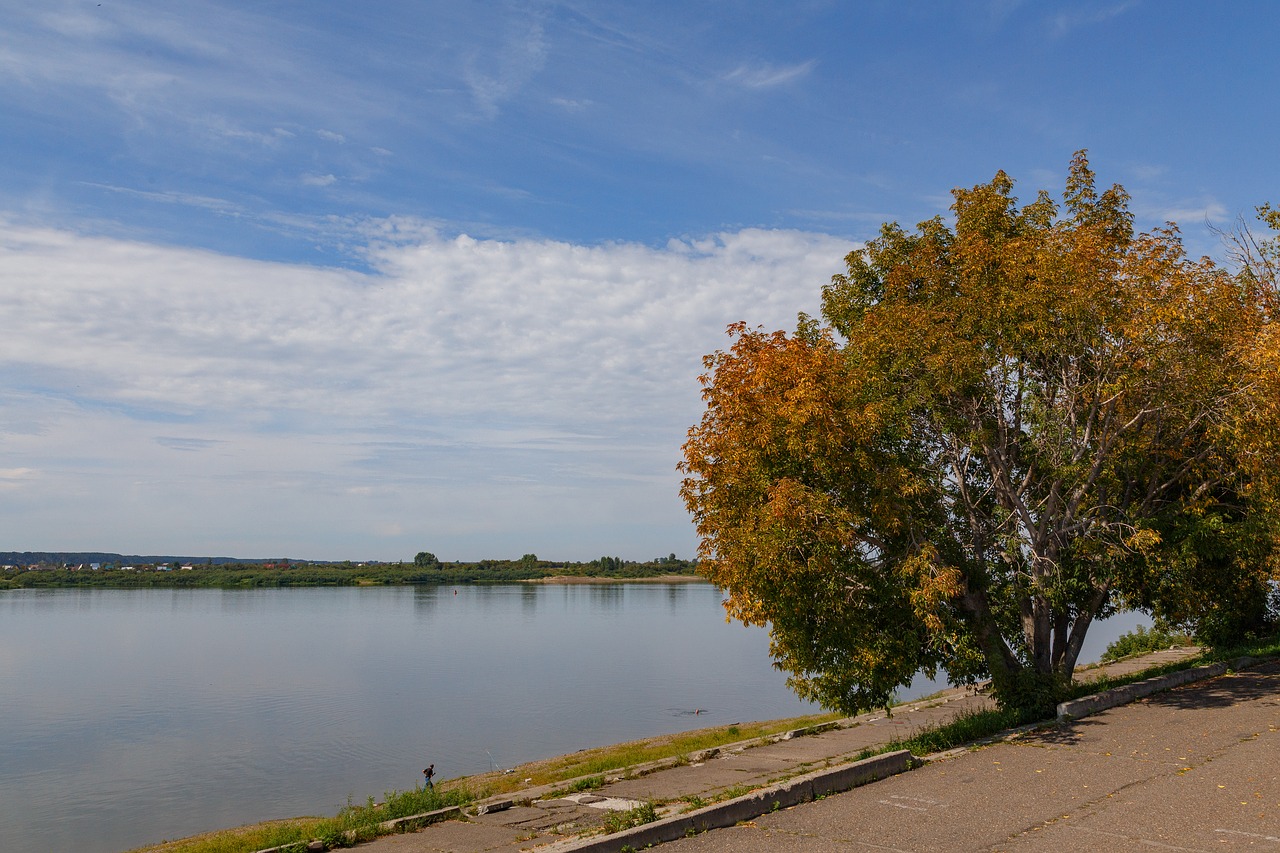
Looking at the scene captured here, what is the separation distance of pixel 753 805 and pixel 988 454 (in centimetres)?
1031

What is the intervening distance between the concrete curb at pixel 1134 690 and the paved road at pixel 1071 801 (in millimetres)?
1122

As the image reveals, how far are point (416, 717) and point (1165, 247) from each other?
35649 mm

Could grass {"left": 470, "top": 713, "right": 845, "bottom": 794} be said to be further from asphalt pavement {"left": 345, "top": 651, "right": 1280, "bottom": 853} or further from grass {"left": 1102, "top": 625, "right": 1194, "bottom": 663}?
grass {"left": 1102, "top": 625, "right": 1194, "bottom": 663}

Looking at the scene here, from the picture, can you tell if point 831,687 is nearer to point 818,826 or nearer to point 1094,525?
point 1094,525

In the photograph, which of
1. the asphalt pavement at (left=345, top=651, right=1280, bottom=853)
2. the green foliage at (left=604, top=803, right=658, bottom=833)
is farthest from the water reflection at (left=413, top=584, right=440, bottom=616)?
the green foliage at (left=604, top=803, right=658, bottom=833)

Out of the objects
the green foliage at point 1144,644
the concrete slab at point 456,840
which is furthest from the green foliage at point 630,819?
the green foliage at point 1144,644

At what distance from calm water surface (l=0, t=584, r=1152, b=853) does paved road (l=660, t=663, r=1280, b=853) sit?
20330mm

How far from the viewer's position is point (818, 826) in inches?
386

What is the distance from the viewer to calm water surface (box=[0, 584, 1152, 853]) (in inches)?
1110

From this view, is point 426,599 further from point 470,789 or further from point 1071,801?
point 1071,801

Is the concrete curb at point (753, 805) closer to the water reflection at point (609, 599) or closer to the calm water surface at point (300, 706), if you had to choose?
the calm water surface at point (300, 706)

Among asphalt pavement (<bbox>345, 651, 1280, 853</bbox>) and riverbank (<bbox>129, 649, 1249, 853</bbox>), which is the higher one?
asphalt pavement (<bbox>345, 651, 1280, 853</bbox>)

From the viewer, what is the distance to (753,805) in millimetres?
10281

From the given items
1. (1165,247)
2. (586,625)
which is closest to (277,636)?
(586,625)
